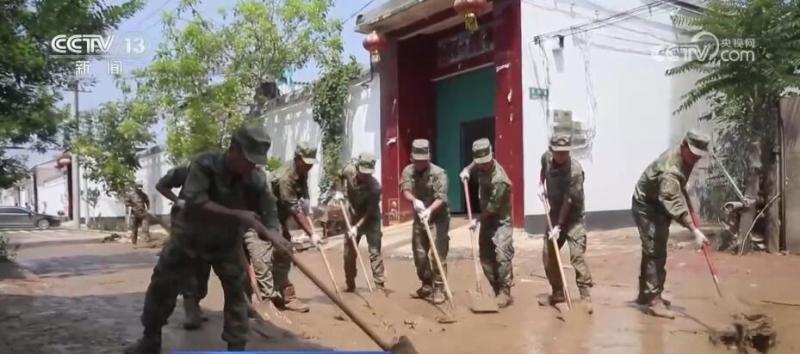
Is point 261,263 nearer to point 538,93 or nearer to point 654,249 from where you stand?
point 654,249

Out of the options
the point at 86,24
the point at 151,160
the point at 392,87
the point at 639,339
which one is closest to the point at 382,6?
the point at 392,87

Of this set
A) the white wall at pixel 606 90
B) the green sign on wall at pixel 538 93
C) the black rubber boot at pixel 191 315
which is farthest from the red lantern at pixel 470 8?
the black rubber boot at pixel 191 315

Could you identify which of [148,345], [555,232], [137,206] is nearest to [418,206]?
[555,232]

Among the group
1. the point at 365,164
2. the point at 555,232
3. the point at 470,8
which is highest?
the point at 470,8

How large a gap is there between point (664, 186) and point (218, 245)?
11.5 ft

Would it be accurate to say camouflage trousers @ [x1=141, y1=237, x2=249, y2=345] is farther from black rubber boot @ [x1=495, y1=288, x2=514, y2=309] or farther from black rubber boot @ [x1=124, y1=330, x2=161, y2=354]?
black rubber boot @ [x1=495, y1=288, x2=514, y2=309]

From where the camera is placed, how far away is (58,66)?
9336 mm

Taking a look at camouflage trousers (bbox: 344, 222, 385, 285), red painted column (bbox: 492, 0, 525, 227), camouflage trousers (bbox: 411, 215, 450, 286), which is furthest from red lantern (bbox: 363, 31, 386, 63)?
camouflage trousers (bbox: 411, 215, 450, 286)

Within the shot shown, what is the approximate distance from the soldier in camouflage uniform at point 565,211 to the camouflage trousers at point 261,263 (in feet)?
8.05

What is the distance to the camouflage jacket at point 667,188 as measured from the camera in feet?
20.1

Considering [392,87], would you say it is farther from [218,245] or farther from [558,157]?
[218,245]

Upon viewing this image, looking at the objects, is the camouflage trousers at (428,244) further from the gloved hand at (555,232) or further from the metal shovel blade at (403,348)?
the metal shovel blade at (403,348)

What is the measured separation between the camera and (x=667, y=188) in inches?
244

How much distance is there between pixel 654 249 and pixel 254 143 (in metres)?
3.69
